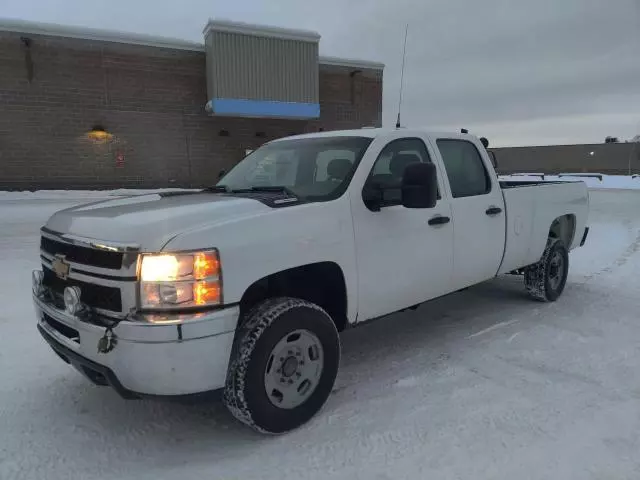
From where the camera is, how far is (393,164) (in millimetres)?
3803

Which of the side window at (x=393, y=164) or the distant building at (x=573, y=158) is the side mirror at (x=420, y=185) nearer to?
the side window at (x=393, y=164)

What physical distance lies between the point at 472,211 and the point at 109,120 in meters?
16.5

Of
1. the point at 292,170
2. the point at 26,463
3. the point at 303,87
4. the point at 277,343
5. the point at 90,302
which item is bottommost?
the point at 26,463

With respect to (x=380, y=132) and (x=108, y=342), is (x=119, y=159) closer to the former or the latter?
(x=380, y=132)

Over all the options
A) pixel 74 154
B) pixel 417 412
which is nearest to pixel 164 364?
pixel 417 412

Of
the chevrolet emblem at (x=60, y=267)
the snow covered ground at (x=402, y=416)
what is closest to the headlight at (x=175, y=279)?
the chevrolet emblem at (x=60, y=267)

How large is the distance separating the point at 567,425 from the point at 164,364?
243cm

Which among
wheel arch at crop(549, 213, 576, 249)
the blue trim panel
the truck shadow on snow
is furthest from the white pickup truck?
the blue trim panel

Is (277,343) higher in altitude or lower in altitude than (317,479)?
higher

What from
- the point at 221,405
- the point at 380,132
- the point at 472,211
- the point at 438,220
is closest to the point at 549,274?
the point at 472,211

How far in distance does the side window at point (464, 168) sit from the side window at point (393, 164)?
323mm

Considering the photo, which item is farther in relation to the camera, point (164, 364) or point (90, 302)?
point (90, 302)

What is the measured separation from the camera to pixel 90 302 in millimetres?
2713

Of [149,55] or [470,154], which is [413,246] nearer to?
[470,154]
